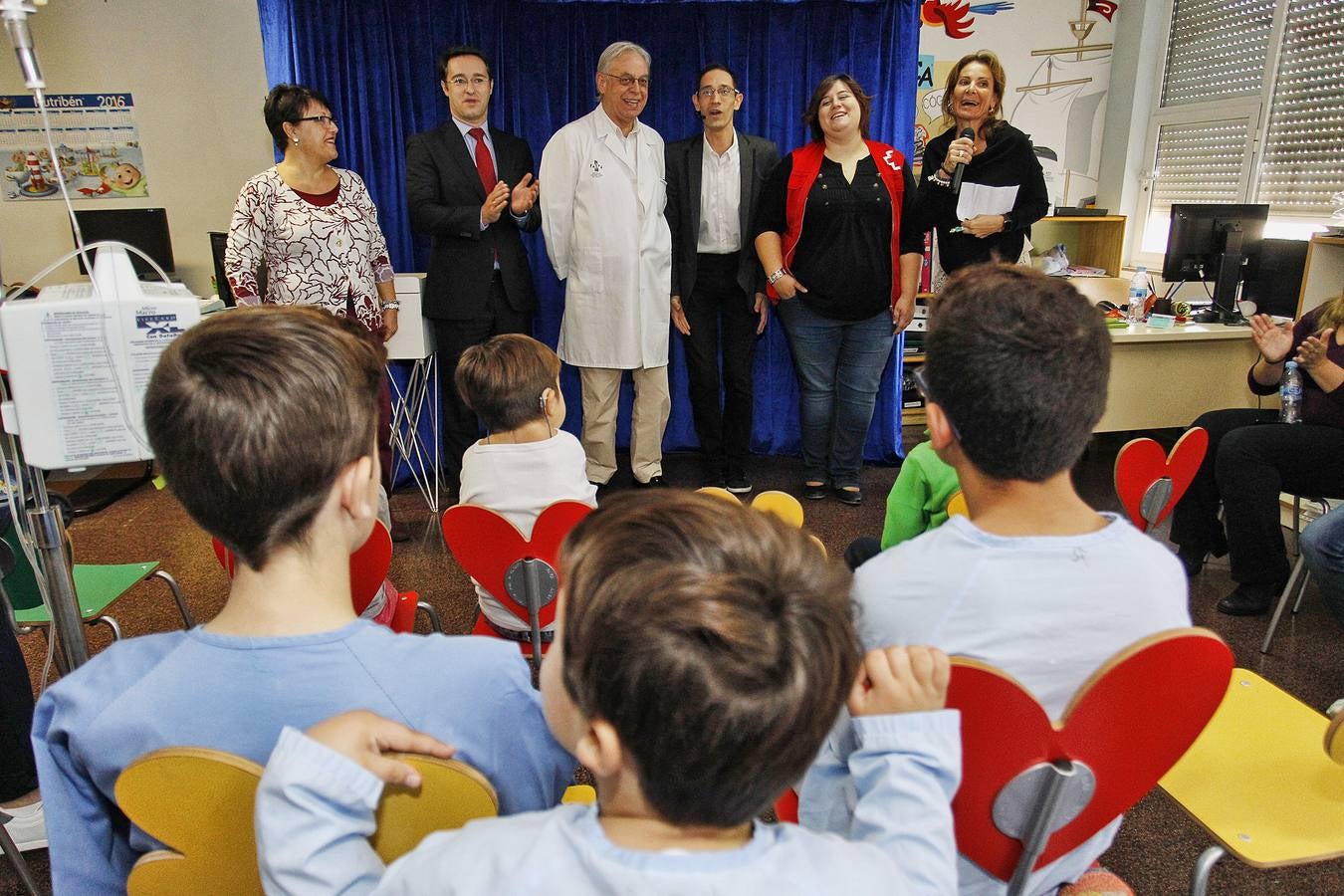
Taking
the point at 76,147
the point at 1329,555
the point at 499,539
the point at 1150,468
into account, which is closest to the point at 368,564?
the point at 499,539

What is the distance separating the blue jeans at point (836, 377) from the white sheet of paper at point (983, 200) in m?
0.52

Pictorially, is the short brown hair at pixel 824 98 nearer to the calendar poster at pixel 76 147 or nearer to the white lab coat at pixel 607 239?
the white lab coat at pixel 607 239

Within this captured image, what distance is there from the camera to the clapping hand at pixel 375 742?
0.66 metres

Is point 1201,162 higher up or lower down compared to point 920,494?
higher up

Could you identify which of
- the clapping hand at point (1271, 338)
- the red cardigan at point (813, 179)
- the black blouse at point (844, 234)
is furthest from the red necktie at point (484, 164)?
the clapping hand at point (1271, 338)

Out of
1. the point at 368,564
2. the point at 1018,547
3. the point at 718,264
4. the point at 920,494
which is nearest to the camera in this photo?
the point at 1018,547

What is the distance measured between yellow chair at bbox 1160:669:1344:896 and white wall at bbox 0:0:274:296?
14.9ft

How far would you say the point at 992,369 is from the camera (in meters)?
0.99

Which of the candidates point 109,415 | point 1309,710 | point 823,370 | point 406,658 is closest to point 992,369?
point 406,658

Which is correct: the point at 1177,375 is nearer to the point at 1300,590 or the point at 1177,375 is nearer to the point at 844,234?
the point at 1300,590

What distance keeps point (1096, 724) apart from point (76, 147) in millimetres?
4949

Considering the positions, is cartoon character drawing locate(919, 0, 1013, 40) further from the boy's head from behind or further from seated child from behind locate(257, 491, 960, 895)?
seated child from behind locate(257, 491, 960, 895)

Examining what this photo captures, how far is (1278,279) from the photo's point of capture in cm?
359

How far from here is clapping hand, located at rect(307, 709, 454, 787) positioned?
662mm
